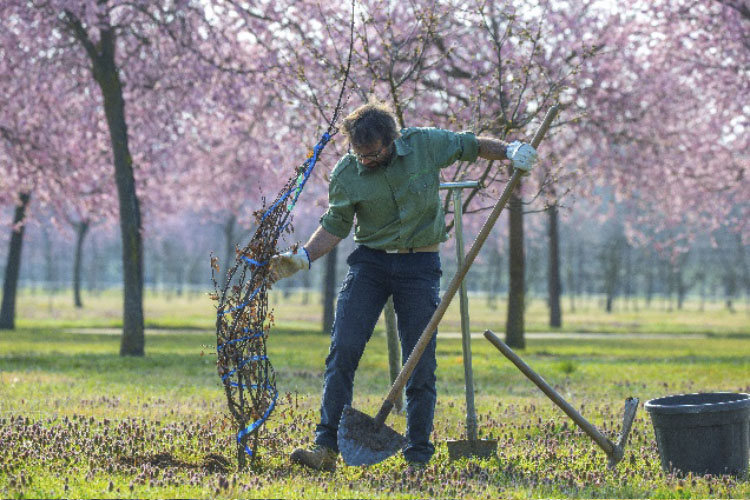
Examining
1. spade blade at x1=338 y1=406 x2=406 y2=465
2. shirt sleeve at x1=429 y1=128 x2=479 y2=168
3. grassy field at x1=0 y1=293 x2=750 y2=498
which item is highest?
shirt sleeve at x1=429 y1=128 x2=479 y2=168

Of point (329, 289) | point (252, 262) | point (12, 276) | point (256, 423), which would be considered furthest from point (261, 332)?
point (12, 276)

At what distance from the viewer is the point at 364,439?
18.2 ft

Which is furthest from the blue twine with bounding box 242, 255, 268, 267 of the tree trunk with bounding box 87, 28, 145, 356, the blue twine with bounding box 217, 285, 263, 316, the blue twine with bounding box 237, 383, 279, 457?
the tree trunk with bounding box 87, 28, 145, 356

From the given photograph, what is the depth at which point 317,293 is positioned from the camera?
8712 cm

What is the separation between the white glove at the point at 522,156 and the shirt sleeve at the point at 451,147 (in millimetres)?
232

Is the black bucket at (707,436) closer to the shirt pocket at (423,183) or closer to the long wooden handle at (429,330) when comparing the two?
the long wooden handle at (429,330)

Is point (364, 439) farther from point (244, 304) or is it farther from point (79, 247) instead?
point (79, 247)

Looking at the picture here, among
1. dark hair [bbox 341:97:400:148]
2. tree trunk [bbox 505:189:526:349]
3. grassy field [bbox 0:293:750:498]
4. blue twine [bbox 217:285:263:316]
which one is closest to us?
grassy field [bbox 0:293:750:498]

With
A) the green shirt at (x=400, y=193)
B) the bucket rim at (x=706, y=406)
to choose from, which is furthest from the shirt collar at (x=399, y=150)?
the bucket rim at (x=706, y=406)

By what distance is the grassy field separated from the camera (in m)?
5.06

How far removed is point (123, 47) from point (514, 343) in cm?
909

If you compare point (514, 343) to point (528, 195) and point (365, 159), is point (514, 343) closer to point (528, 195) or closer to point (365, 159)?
point (528, 195)

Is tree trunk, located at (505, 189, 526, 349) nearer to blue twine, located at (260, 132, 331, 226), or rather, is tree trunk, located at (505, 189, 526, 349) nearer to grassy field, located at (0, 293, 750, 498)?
grassy field, located at (0, 293, 750, 498)

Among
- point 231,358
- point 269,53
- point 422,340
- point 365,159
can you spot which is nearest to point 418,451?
point 422,340
